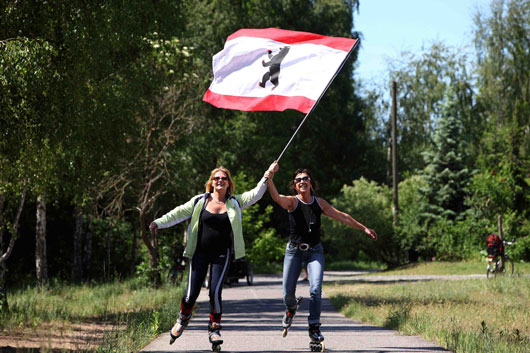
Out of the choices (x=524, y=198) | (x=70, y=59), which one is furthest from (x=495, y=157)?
(x=70, y=59)

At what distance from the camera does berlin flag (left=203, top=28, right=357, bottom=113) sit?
440 inches

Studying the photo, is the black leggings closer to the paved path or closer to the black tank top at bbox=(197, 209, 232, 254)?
the black tank top at bbox=(197, 209, 232, 254)

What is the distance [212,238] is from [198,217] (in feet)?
0.97

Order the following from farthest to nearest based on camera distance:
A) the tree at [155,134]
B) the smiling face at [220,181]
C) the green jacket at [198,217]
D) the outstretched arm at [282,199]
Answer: the tree at [155,134] < the outstretched arm at [282,199] < the smiling face at [220,181] < the green jacket at [198,217]

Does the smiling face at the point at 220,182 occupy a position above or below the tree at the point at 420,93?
below

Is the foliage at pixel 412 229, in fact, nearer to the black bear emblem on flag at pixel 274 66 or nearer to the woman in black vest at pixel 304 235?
the black bear emblem on flag at pixel 274 66

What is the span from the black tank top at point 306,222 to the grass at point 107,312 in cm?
232

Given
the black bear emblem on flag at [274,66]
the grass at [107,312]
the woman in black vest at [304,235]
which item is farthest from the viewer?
the black bear emblem on flag at [274,66]

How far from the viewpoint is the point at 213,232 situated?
30.5 ft

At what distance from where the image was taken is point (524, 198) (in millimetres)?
35500

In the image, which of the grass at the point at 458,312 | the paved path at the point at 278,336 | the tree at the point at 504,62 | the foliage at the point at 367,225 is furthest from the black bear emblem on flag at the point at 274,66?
the tree at the point at 504,62

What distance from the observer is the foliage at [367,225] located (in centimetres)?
3930

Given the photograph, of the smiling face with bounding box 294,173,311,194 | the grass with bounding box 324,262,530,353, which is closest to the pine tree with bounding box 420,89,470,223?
the grass with bounding box 324,262,530,353

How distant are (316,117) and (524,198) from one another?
49.3ft
